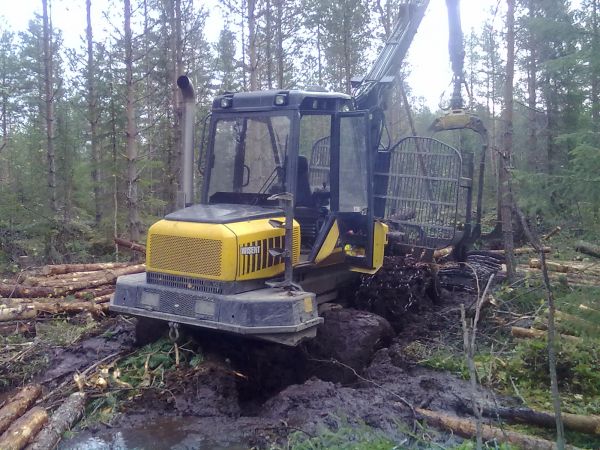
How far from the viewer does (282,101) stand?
6855 millimetres

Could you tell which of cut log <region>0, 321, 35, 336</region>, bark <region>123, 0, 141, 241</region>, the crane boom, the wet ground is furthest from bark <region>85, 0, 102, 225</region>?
the wet ground

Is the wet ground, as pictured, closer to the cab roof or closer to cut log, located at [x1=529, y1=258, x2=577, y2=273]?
the cab roof

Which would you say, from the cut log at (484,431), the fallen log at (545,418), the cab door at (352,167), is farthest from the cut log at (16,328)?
the fallen log at (545,418)

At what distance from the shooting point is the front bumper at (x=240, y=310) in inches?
235

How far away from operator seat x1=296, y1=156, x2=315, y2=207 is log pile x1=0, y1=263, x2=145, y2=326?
152 inches

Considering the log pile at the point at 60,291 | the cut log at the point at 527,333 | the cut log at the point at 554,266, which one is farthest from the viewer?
the cut log at the point at 554,266

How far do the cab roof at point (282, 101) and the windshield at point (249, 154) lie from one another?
12cm

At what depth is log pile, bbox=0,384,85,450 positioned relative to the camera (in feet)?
16.7

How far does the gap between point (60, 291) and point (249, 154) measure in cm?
446

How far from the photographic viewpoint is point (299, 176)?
7.23 m

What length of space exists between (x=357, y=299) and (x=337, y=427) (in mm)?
3090

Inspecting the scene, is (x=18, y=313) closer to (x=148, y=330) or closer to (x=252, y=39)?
(x=148, y=330)

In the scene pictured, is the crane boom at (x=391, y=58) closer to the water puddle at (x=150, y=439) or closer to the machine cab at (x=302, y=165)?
the machine cab at (x=302, y=165)

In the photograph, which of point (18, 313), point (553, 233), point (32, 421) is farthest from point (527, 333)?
point (553, 233)
